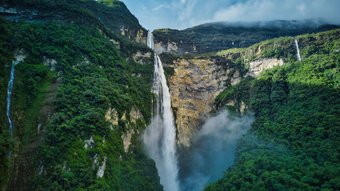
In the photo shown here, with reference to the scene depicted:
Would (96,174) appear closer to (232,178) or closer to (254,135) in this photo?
(232,178)

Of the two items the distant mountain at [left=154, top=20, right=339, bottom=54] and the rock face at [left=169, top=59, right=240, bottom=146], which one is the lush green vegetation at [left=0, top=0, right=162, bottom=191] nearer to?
the rock face at [left=169, top=59, right=240, bottom=146]

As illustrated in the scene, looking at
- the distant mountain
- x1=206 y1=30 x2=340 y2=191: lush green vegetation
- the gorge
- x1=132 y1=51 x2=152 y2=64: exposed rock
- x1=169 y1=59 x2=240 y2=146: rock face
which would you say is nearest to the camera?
the gorge

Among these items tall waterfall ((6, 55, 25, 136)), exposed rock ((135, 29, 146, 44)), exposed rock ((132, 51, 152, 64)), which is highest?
exposed rock ((135, 29, 146, 44))

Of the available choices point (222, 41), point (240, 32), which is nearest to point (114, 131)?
point (222, 41)

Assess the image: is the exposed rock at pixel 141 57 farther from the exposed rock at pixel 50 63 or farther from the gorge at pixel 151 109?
the exposed rock at pixel 50 63

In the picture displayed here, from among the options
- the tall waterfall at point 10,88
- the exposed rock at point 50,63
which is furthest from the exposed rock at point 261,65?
the tall waterfall at point 10,88

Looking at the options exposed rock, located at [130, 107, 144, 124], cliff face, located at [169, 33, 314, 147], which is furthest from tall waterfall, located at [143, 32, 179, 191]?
exposed rock, located at [130, 107, 144, 124]
